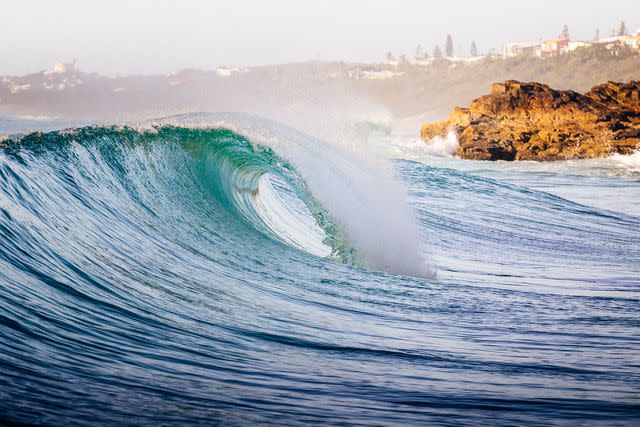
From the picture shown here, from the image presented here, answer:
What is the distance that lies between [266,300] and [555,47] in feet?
626

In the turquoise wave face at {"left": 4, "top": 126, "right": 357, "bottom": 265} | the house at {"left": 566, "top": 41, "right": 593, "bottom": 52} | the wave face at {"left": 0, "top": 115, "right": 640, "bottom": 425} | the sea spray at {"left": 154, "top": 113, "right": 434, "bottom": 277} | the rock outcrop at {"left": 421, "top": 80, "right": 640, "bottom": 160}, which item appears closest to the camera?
the wave face at {"left": 0, "top": 115, "right": 640, "bottom": 425}

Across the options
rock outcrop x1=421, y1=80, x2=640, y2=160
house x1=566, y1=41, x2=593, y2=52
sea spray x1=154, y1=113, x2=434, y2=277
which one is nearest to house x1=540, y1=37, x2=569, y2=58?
house x1=566, y1=41, x2=593, y2=52

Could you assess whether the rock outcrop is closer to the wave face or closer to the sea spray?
the sea spray

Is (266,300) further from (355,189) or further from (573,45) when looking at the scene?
(573,45)

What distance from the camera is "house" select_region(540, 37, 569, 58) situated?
184125 mm

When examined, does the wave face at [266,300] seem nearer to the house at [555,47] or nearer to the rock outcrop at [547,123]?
the rock outcrop at [547,123]

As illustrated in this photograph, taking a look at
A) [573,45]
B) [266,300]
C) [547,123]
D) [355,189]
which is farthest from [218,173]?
[573,45]

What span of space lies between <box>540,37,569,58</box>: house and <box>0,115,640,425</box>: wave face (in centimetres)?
18000

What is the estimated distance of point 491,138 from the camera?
50.8 metres

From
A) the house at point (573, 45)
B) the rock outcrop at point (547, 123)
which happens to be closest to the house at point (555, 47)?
the house at point (573, 45)

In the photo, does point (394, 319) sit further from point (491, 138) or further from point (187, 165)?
point (491, 138)

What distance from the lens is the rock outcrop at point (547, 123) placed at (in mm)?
47656

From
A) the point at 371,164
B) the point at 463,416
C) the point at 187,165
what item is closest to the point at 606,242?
the point at 371,164

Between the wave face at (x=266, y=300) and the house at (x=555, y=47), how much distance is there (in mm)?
179995
